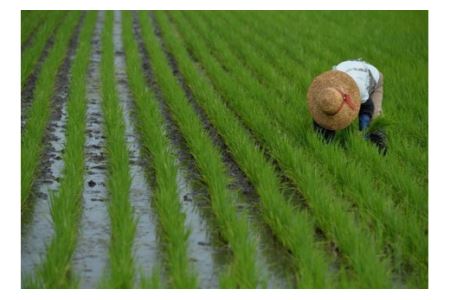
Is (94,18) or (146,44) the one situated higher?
(94,18)

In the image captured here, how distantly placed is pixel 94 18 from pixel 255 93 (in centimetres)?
649

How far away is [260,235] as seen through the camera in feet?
12.4

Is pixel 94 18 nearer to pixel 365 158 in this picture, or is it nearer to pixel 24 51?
pixel 24 51

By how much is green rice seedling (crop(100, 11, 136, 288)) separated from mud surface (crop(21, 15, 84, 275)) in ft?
1.14

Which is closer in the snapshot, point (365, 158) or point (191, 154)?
point (365, 158)

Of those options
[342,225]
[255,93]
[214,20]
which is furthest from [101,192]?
[214,20]

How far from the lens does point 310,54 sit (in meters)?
8.22

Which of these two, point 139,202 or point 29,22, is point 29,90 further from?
point 29,22

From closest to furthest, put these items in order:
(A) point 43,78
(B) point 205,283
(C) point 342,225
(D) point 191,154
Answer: (B) point 205,283 < (C) point 342,225 < (D) point 191,154 < (A) point 43,78

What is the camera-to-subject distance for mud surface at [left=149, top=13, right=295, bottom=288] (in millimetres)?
3353

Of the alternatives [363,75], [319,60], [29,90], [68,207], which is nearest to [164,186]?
[68,207]

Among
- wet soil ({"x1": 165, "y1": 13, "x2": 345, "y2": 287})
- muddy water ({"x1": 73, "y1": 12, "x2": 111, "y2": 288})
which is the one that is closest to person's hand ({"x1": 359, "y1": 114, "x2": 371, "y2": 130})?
wet soil ({"x1": 165, "y1": 13, "x2": 345, "y2": 287})

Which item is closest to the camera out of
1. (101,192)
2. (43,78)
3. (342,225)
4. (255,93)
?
(342,225)

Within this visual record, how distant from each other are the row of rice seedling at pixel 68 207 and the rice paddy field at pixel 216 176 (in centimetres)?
1
